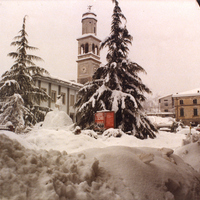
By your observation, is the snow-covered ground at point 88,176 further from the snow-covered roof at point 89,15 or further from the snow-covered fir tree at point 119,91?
the snow-covered fir tree at point 119,91

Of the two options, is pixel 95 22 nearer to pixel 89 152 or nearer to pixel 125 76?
pixel 89 152

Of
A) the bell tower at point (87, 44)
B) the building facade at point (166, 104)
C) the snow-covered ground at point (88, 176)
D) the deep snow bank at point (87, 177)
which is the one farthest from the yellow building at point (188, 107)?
the bell tower at point (87, 44)

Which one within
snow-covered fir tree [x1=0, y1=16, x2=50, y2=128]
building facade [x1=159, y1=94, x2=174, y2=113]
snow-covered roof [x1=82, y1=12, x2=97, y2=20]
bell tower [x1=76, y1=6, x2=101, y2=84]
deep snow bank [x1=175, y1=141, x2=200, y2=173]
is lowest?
deep snow bank [x1=175, y1=141, x2=200, y2=173]

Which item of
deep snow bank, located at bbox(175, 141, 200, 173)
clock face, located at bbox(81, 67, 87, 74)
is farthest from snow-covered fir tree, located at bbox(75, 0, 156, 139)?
deep snow bank, located at bbox(175, 141, 200, 173)

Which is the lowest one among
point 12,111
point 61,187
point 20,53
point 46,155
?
point 61,187

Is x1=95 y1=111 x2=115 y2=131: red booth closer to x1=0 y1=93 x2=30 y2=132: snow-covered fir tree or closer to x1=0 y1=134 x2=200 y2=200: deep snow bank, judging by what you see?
x1=0 y1=93 x2=30 y2=132: snow-covered fir tree

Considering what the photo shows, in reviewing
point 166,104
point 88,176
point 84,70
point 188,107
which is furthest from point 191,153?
point 84,70

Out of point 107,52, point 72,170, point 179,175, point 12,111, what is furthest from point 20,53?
point 107,52
